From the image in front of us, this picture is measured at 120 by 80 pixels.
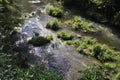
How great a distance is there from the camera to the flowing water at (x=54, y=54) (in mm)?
20250

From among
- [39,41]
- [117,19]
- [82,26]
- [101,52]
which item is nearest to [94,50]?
[101,52]

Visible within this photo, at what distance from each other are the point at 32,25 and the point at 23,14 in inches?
106

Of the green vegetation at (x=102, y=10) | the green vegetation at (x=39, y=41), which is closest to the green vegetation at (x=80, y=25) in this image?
the green vegetation at (x=102, y=10)

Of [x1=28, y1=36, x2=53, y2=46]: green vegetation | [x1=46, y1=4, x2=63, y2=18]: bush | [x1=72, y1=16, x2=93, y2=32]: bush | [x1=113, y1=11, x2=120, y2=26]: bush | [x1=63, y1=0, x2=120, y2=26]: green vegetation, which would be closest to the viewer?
[x1=28, y1=36, x2=53, y2=46]: green vegetation

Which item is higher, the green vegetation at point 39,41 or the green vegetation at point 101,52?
the green vegetation at point 39,41

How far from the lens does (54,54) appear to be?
883 inches

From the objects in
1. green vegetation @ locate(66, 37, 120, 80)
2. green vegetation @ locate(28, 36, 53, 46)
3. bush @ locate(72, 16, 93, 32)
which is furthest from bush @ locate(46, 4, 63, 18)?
green vegetation @ locate(28, 36, 53, 46)

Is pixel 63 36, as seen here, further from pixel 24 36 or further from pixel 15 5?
pixel 15 5

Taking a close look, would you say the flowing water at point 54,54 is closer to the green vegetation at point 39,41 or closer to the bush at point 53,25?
the green vegetation at point 39,41

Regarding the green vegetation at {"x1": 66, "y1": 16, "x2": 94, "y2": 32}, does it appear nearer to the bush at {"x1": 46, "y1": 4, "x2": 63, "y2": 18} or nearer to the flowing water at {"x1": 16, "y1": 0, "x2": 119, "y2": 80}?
the flowing water at {"x1": 16, "y1": 0, "x2": 119, "y2": 80}

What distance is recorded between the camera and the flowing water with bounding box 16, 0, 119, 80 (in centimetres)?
2025

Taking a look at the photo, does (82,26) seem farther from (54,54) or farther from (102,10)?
(54,54)

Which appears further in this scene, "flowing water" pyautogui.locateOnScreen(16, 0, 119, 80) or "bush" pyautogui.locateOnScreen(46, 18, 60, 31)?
"bush" pyautogui.locateOnScreen(46, 18, 60, 31)

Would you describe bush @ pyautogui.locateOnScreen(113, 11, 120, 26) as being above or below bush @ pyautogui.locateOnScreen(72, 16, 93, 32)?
above
